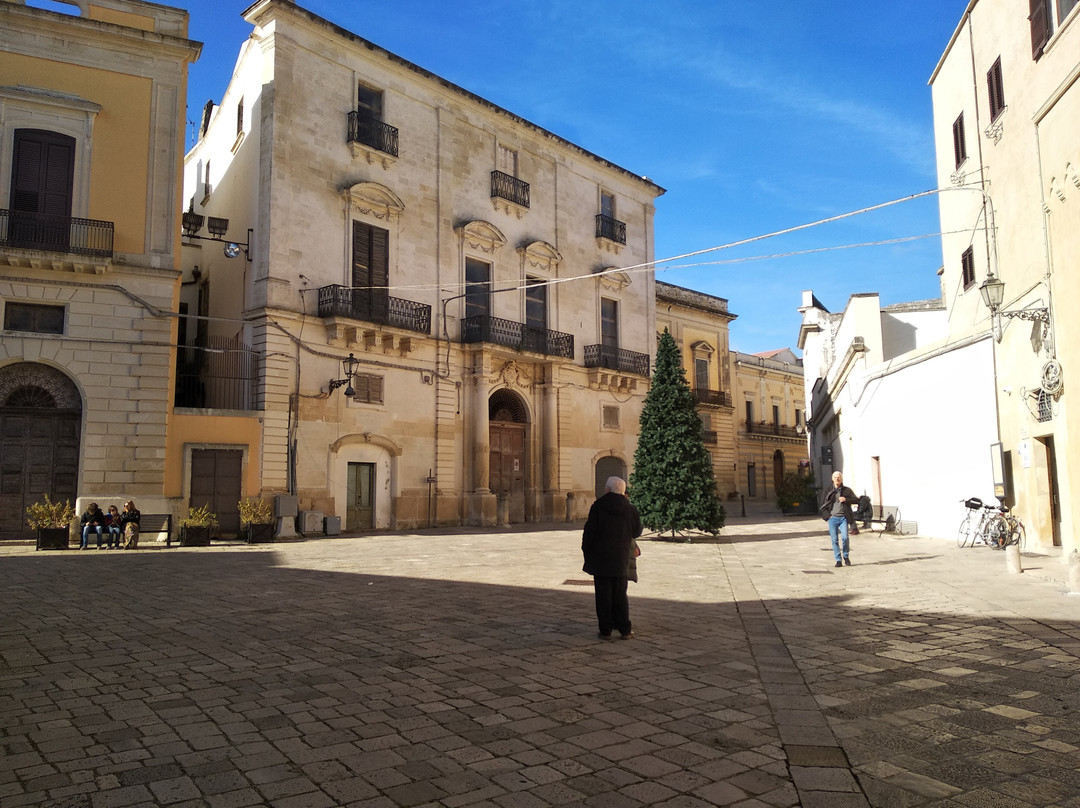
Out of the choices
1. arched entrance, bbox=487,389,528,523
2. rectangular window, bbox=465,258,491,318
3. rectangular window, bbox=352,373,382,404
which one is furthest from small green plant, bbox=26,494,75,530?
rectangular window, bbox=465,258,491,318

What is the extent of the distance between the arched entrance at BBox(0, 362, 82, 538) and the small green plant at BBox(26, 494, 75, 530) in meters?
0.60

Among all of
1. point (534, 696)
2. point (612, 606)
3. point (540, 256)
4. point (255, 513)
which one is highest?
point (540, 256)

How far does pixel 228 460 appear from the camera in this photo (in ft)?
61.5

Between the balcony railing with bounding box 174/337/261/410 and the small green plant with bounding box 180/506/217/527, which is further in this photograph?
the balcony railing with bounding box 174/337/261/410

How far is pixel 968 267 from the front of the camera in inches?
679

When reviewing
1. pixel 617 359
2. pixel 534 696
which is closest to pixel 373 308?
pixel 617 359

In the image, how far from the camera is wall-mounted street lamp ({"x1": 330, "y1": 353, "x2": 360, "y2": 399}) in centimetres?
2002

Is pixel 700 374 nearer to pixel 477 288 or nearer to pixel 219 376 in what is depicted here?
pixel 477 288

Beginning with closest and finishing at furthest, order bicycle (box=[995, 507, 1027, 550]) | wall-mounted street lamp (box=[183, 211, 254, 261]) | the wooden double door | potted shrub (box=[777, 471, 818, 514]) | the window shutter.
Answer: the window shutter
bicycle (box=[995, 507, 1027, 550])
wall-mounted street lamp (box=[183, 211, 254, 261])
the wooden double door
potted shrub (box=[777, 471, 818, 514])

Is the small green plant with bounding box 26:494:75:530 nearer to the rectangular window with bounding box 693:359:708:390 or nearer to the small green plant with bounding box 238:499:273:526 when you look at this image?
the small green plant with bounding box 238:499:273:526

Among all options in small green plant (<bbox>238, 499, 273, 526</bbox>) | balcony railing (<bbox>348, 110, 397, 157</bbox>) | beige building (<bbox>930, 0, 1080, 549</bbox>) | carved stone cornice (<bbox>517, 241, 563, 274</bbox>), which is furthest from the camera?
carved stone cornice (<bbox>517, 241, 563, 274</bbox>)

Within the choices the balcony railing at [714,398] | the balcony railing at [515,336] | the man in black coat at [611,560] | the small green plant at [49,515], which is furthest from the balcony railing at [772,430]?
the man in black coat at [611,560]

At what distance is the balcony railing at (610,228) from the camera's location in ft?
98.7

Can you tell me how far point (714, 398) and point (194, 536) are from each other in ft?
94.3
